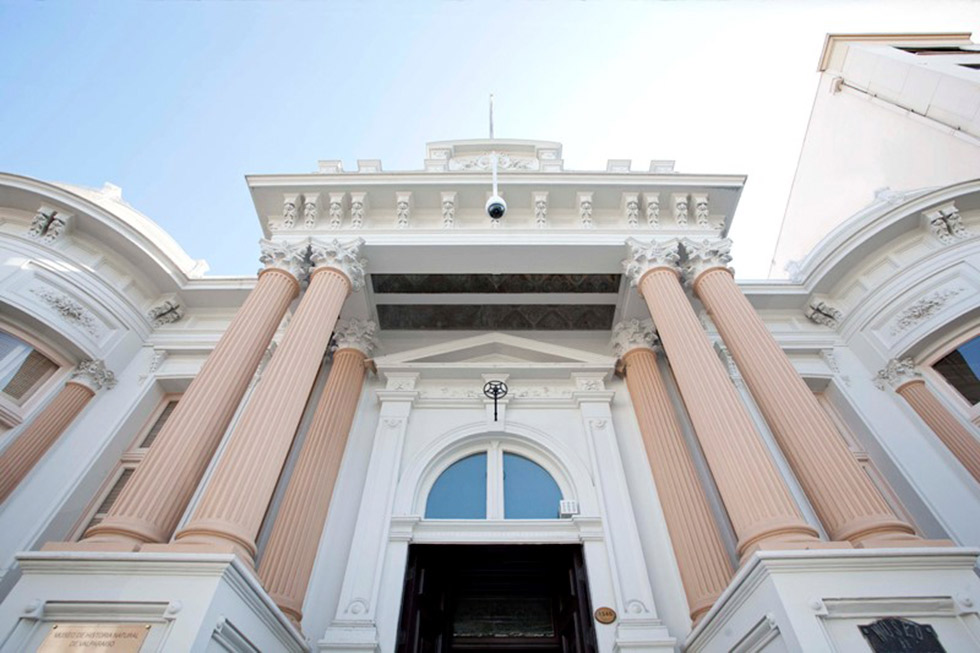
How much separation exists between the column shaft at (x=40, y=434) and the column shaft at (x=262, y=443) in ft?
14.2

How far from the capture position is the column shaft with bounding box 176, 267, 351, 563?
4320 millimetres

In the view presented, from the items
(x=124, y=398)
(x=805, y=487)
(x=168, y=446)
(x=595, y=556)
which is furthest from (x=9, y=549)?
(x=805, y=487)

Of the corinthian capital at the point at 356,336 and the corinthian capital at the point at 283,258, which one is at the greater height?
the corinthian capital at the point at 356,336

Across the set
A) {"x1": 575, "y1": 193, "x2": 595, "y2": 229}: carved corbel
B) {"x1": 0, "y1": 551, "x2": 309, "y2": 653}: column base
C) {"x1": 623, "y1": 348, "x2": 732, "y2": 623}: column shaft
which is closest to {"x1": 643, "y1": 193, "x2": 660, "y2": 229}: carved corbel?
{"x1": 575, "y1": 193, "x2": 595, "y2": 229}: carved corbel

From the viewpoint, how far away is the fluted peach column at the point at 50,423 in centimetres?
702

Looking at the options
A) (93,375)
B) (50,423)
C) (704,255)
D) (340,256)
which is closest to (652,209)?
(704,255)

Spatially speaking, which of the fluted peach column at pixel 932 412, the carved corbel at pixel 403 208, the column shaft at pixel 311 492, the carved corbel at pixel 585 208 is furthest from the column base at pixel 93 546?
the fluted peach column at pixel 932 412

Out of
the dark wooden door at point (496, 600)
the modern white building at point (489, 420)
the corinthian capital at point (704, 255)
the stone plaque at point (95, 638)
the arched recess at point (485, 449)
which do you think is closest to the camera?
the stone plaque at point (95, 638)

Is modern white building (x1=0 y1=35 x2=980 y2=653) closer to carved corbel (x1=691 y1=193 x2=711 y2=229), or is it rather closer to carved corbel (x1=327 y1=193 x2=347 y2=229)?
carved corbel (x1=327 y1=193 x2=347 y2=229)

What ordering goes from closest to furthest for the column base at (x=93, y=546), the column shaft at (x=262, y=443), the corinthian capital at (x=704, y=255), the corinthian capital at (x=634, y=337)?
1. the column base at (x=93, y=546)
2. the column shaft at (x=262, y=443)
3. the corinthian capital at (x=704, y=255)
4. the corinthian capital at (x=634, y=337)

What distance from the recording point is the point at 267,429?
523cm

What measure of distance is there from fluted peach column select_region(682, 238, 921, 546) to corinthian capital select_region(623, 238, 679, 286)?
1.60ft

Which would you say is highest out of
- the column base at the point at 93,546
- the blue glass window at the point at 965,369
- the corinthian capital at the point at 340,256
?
the corinthian capital at the point at 340,256

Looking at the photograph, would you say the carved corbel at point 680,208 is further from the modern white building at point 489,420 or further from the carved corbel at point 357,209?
the carved corbel at point 357,209
